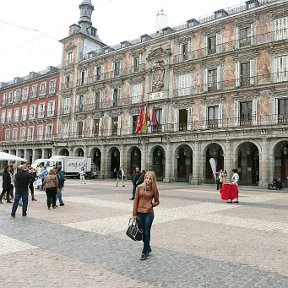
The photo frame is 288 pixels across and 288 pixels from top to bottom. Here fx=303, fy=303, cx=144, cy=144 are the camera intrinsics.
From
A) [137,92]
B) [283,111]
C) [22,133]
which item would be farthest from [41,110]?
[283,111]

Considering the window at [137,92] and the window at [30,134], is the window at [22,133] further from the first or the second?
the window at [137,92]

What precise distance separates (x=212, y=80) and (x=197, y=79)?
5.08ft

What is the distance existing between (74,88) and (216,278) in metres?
39.4

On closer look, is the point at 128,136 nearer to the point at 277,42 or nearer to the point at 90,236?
the point at 277,42

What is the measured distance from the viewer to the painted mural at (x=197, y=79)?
29.9 meters

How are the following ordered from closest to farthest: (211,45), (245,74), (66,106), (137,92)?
(245,74)
(211,45)
(137,92)
(66,106)

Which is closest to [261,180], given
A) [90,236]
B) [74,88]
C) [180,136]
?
[180,136]

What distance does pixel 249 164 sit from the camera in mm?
29750

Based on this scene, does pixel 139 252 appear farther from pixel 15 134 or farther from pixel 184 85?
pixel 15 134

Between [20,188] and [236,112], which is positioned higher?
[236,112]

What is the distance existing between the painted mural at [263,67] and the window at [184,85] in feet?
22.2

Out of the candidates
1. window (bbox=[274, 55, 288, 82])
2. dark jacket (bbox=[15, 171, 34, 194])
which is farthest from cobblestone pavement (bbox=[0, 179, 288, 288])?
window (bbox=[274, 55, 288, 82])

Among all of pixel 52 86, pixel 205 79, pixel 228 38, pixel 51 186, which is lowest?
pixel 51 186

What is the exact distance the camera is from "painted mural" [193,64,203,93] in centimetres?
2989
